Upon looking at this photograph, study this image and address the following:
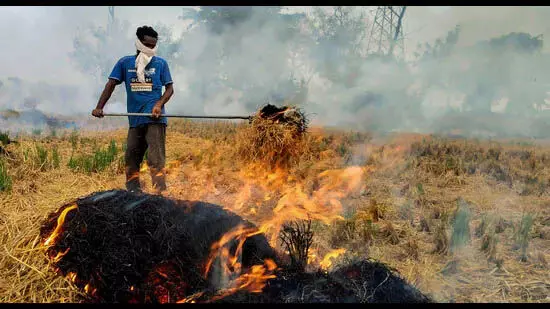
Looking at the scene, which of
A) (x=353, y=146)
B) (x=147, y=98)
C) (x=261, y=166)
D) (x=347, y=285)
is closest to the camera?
(x=347, y=285)

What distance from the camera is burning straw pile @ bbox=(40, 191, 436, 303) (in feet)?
9.39

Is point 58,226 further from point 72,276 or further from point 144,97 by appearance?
point 144,97

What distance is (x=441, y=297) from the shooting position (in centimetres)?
378

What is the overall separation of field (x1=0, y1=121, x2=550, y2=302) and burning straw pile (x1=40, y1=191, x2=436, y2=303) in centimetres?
20

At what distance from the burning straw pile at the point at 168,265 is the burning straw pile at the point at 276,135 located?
4.15 feet

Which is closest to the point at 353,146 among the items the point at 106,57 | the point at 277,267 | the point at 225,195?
the point at 225,195

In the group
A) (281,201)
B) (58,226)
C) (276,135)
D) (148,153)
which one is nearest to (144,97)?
(148,153)

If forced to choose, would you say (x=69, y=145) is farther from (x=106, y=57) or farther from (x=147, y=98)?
(x=106, y=57)

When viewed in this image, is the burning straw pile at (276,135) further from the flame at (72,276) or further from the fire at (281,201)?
the flame at (72,276)

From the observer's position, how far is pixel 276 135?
4.54 meters

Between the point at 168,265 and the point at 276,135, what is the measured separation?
1.90 metres

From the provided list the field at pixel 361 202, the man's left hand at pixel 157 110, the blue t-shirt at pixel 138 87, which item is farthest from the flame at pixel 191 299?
the blue t-shirt at pixel 138 87

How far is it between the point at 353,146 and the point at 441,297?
7.63 m

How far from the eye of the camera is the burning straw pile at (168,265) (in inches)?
113
